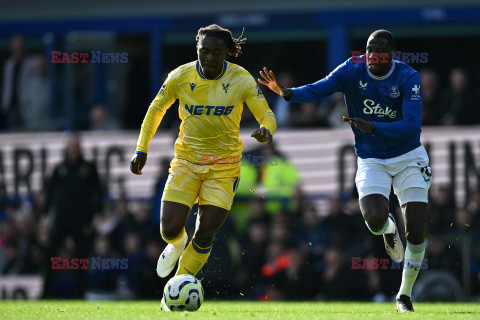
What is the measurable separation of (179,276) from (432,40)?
773cm

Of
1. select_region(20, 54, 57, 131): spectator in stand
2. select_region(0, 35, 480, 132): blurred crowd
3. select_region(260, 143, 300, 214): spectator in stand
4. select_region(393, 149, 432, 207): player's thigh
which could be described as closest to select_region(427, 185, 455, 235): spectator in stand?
select_region(260, 143, 300, 214): spectator in stand

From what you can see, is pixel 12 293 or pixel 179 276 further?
pixel 12 293

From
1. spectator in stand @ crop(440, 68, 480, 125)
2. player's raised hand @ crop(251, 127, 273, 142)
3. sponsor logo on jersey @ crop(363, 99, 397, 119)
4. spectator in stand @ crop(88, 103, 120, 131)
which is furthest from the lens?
spectator in stand @ crop(88, 103, 120, 131)

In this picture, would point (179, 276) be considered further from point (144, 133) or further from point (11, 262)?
point (11, 262)

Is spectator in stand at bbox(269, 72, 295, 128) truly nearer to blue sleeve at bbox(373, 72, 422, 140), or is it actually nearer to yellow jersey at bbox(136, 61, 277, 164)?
yellow jersey at bbox(136, 61, 277, 164)

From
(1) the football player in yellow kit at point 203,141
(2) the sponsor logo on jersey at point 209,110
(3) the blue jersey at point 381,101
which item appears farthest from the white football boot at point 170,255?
(3) the blue jersey at point 381,101

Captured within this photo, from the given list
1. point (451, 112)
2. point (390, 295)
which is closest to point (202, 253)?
point (390, 295)

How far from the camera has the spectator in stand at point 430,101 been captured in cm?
1277

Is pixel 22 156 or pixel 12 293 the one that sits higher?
pixel 22 156

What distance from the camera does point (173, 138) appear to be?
41.8ft

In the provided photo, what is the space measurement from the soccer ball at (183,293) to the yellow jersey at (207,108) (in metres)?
1.10

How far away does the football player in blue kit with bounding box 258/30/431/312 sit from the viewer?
840 cm

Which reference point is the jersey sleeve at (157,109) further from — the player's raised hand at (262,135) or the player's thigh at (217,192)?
the player's raised hand at (262,135)

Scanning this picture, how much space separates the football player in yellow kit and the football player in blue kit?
51 cm
